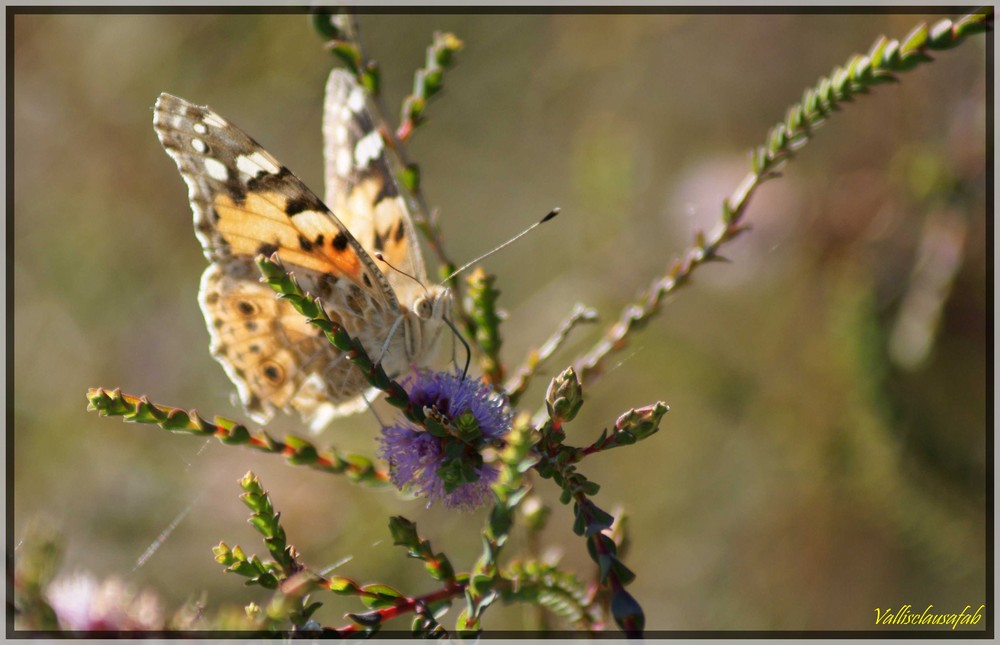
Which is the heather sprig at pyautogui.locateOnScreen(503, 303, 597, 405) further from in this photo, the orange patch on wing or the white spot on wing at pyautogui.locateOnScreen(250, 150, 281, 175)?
the white spot on wing at pyautogui.locateOnScreen(250, 150, 281, 175)

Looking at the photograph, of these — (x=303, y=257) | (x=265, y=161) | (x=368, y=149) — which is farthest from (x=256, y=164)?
(x=368, y=149)

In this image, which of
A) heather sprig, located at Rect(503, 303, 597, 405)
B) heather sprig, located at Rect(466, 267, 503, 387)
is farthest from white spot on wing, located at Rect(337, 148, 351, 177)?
heather sprig, located at Rect(503, 303, 597, 405)

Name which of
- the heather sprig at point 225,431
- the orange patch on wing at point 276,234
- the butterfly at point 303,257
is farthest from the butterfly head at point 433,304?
the heather sprig at point 225,431

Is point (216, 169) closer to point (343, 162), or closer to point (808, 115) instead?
point (343, 162)

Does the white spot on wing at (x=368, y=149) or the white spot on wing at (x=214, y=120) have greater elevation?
the white spot on wing at (x=214, y=120)

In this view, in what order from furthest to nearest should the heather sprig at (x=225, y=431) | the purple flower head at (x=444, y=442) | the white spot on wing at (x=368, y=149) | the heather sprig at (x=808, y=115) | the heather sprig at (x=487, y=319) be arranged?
the white spot on wing at (x=368, y=149) < the heather sprig at (x=487, y=319) < the heather sprig at (x=808, y=115) < the purple flower head at (x=444, y=442) < the heather sprig at (x=225, y=431)

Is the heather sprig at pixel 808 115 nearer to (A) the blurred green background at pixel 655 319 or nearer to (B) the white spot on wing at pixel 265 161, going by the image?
(B) the white spot on wing at pixel 265 161
